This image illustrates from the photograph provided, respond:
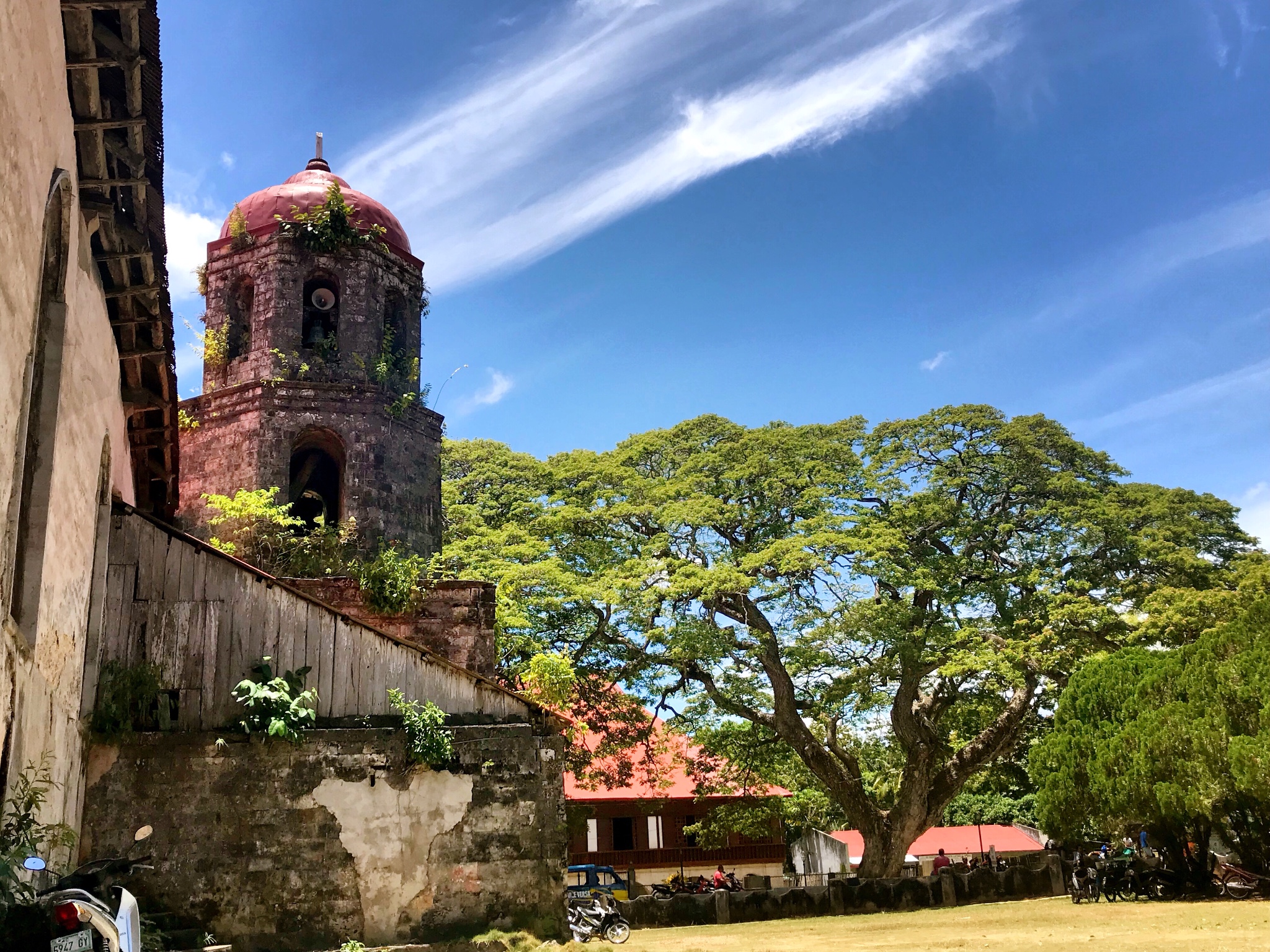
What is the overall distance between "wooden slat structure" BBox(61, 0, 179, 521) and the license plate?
5.19 metres

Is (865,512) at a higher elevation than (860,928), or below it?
higher

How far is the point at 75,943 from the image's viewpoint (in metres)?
4.66

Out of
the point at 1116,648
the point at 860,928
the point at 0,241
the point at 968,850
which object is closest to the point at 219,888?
the point at 0,241

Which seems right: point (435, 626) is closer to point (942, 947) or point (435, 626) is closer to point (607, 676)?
point (942, 947)

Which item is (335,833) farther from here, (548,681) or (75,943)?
(548,681)

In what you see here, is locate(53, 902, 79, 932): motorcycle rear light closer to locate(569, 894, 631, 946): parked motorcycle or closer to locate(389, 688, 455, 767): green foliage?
locate(389, 688, 455, 767): green foliage

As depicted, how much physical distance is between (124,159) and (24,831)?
4.68 meters

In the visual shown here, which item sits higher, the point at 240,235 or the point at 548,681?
the point at 240,235

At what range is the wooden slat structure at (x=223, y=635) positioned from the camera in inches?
396

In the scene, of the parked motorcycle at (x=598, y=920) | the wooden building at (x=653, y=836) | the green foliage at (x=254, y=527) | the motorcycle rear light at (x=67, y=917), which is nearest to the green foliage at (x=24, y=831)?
the motorcycle rear light at (x=67, y=917)

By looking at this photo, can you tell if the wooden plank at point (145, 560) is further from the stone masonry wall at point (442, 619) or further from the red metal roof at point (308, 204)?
the red metal roof at point (308, 204)

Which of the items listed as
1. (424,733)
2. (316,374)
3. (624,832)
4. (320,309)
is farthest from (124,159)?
(624,832)

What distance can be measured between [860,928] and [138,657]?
1110 cm

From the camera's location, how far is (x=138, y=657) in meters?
10.0
